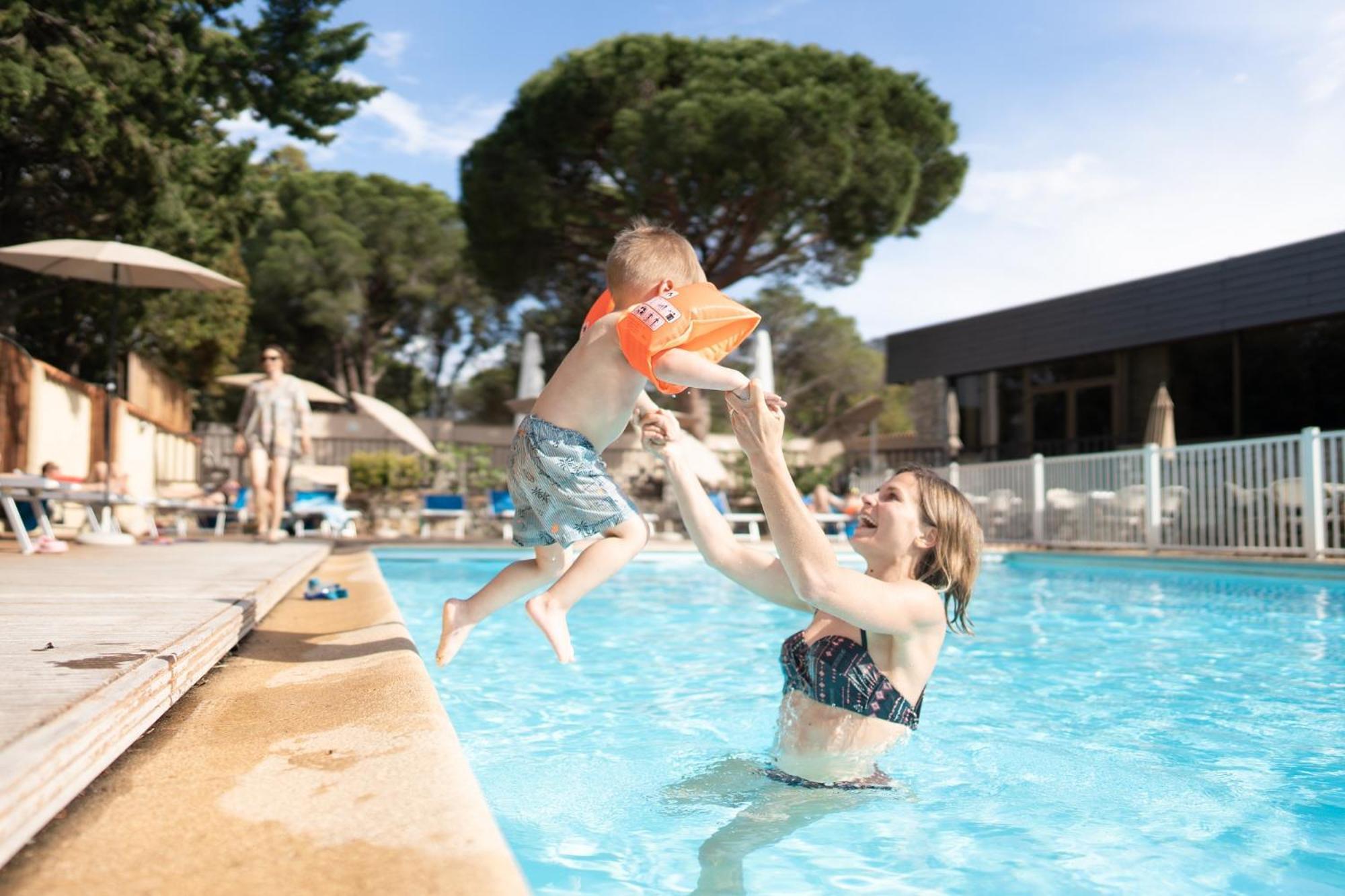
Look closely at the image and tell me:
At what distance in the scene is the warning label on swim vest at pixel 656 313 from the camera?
2393 millimetres

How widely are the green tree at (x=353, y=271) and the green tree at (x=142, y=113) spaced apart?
16151mm

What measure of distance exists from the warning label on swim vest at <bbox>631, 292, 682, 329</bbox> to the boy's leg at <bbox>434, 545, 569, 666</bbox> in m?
0.81

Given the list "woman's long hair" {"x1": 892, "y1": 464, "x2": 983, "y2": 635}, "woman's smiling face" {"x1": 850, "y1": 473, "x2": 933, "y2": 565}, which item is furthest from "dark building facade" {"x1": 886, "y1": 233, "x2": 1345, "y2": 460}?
"woman's smiling face" {"x1": 850, "y1": 473, "x2": 933, "y2": 565}

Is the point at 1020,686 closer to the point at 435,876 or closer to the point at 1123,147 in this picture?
the point at 435,876

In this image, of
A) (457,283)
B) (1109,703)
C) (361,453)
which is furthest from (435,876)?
(457,283)

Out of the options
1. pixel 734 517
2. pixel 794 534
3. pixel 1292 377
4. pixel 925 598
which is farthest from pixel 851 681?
pixel 1292 377

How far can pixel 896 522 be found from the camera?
2.29 m

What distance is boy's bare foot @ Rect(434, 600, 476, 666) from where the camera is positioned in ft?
9.38

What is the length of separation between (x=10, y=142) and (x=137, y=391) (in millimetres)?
5662

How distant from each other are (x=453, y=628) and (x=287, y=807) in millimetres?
1410

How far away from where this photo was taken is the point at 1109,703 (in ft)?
13.5

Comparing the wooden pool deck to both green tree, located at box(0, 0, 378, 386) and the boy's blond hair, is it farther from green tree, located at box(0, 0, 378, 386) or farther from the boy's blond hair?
green tree, located at box(0, 0, 378, 386)

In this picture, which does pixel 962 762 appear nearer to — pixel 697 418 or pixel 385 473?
pixel 385 473

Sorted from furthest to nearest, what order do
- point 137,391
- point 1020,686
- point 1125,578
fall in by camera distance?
point 137,391 → point 1125,578 → point 1020,686
